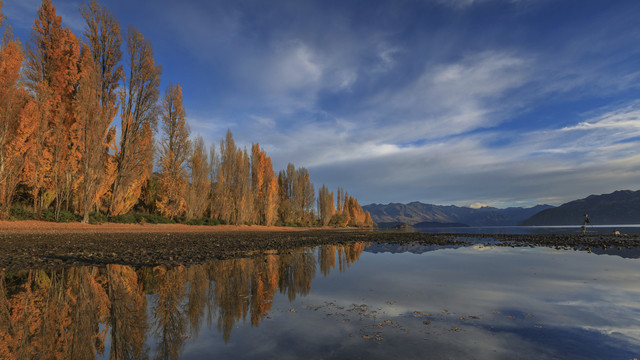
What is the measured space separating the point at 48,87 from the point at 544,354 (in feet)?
117

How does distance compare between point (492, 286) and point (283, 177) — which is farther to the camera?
point (283, 177)

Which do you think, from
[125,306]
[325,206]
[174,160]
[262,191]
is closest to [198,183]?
[174,160]

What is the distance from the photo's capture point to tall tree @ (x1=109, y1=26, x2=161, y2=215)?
28.5 meters

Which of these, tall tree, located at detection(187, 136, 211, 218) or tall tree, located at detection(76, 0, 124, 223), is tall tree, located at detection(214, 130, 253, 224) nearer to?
tall tree, located at detection(187, 136, 211, 218)

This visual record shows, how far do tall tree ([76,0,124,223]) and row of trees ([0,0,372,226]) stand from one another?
0.27 feet

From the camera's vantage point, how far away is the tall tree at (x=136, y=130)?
28.5 metres

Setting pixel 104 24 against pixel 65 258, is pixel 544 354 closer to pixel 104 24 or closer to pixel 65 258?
pixel 65 258

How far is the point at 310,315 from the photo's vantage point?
4.85 meters

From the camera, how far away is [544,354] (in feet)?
10.9

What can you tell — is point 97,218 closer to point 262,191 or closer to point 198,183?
point 198,183

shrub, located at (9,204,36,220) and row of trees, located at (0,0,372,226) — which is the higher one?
row of trees, located at (0,0,372,226)

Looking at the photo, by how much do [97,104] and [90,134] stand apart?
3.22 meters

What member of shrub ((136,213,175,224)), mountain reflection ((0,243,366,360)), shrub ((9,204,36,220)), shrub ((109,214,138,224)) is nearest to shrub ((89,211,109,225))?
shrub ((109,214,138,224))

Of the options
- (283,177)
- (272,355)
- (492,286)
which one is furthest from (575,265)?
(283,177)
